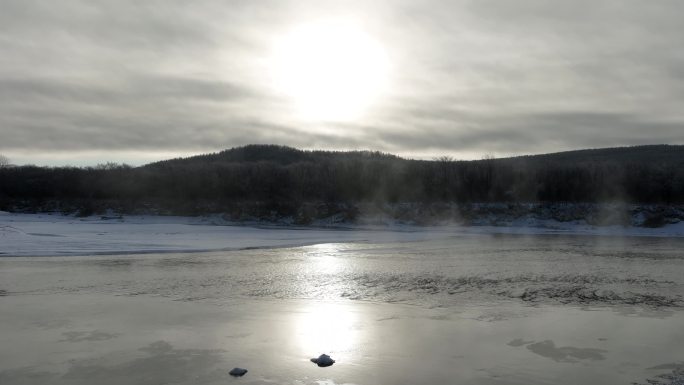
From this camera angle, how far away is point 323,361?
9008 millimetres

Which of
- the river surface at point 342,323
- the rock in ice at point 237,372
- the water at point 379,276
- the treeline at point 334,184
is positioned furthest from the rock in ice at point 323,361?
the treeline at point 334,184

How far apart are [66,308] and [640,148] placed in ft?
542

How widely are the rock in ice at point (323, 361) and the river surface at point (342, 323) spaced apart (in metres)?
0.15

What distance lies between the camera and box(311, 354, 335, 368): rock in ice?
8.96 metres

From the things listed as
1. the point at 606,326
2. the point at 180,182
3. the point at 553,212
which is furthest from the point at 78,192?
the point at 606,326

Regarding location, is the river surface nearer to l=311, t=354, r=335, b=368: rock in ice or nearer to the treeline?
l=311, t=354, r=335, b=368: rock in ice

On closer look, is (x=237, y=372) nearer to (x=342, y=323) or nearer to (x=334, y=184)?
(x=342, y=323)

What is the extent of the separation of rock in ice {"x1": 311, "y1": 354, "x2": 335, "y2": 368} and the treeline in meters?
59.7

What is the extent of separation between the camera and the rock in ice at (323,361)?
8.96m

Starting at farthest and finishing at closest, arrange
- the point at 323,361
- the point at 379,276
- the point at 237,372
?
the point at 379,276 → the point at 323,361 → the point at 237,372

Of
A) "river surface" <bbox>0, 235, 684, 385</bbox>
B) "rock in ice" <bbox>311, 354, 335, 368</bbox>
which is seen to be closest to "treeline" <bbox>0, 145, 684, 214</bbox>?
"river surface" <bbox>0, 235, 684, 385</bbox>

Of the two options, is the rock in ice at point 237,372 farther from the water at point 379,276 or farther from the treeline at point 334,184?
the treeline at point 334,184

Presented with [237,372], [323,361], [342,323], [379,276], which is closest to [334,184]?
[379,276]

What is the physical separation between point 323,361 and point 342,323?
2.93 meters
